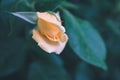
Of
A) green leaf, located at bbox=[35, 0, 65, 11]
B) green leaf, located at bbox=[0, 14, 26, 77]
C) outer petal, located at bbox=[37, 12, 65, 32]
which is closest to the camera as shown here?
outer petal, located at bbox=[37, 12, 65, 32]

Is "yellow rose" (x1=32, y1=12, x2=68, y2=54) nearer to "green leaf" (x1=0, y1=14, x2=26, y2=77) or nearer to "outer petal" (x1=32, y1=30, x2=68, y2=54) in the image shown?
"outer petal" (x1=32, y1=30, x2=68, y2=54)

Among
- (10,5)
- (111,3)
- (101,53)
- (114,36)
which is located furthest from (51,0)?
(111,3)

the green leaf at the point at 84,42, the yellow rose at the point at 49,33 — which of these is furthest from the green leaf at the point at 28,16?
the green leaf at the point at 84,42

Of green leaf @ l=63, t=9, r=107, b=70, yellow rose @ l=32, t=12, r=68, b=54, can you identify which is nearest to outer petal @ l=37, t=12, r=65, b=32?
yellow rose @ l=32, t=12, r=68, b=54

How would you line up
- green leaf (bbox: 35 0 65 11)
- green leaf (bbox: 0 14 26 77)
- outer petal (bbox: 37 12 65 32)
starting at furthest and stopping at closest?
green leaf (bbox: 0 14 26 77)
green leaf (bbox: 35 0 65 11)
outer petal (bbox: 37 12 65 32)

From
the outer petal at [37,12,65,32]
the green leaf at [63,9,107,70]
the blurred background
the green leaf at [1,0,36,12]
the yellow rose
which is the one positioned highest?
the outer petal at [37,12,65,32]

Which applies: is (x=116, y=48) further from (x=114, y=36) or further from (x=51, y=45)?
(x=51, y=45)

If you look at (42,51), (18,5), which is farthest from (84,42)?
(18,5)
